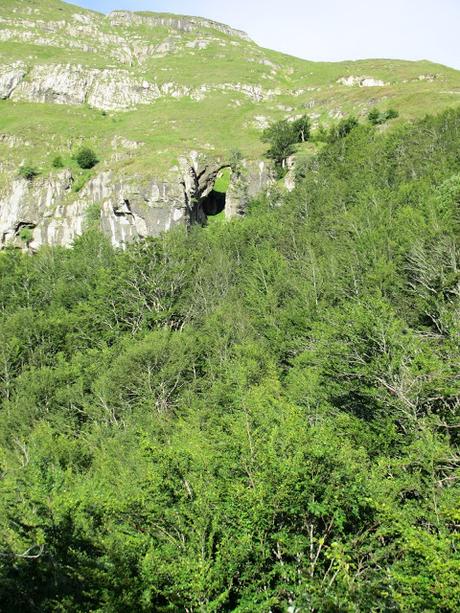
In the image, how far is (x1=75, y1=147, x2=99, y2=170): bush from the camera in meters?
102

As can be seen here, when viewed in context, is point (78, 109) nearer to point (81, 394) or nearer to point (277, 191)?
point (277, 191)

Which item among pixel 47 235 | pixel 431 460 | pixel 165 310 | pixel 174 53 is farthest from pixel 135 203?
pixel 174 53

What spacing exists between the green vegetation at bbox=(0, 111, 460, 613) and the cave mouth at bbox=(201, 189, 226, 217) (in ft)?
50.2

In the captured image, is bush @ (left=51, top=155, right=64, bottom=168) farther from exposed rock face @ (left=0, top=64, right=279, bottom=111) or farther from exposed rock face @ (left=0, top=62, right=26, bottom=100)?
exposed rock face @ (left=0, top=62, right=26, bottom=100)

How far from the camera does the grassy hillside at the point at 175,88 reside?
10456 centimetres

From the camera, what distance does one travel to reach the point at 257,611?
12.0 meters

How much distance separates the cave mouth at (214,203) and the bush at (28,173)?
3856 centimetres

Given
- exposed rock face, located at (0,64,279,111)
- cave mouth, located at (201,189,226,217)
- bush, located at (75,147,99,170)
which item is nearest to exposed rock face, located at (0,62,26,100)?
exposed rock face, located at (0,64,279,111)

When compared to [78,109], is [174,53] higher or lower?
higher

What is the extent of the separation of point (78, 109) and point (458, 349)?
467 ft

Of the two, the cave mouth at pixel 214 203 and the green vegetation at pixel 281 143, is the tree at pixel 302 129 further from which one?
the cave mouth at pixel 214 203

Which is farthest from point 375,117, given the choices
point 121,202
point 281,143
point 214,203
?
point 121,202

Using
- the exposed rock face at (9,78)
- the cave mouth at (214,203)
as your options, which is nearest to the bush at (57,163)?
the cave mouth at (214,203)

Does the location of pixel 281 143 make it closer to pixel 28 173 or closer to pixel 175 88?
pixel 28 173
